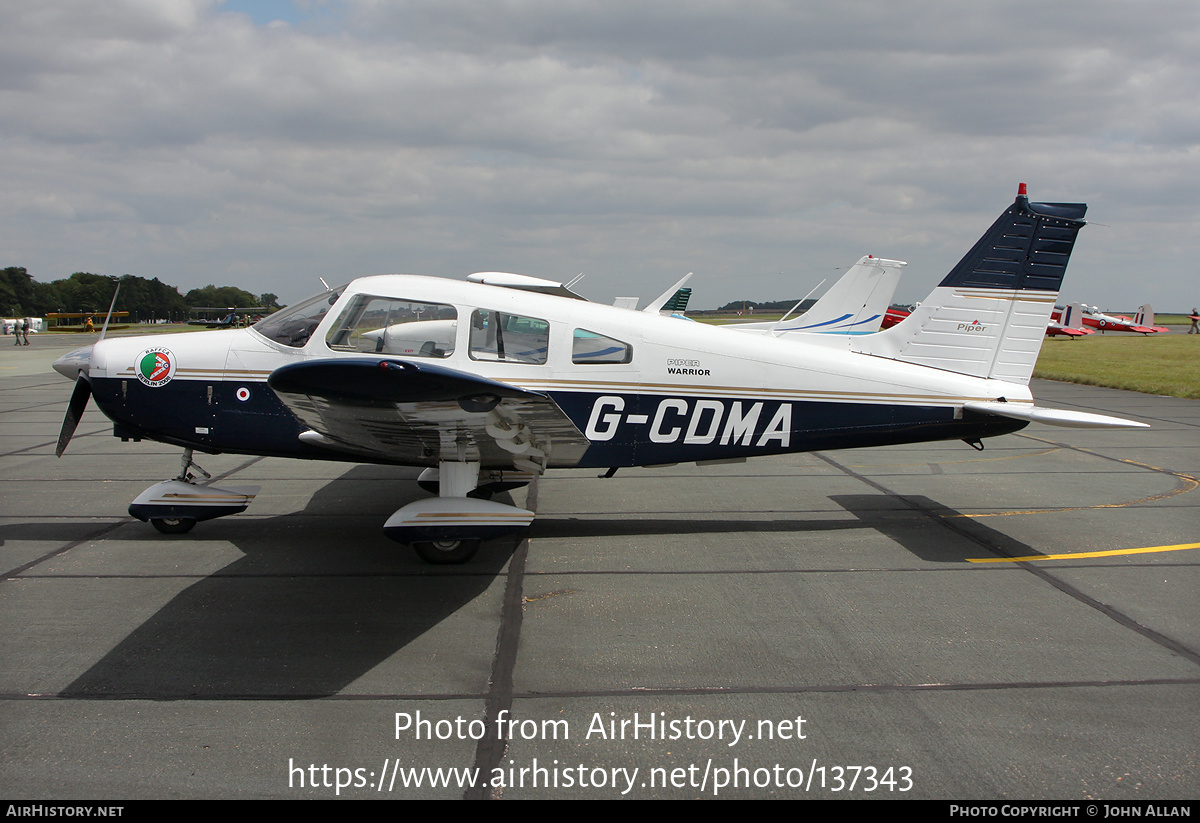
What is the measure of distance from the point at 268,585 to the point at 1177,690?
18.1ft

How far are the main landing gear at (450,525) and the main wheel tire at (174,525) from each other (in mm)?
2052

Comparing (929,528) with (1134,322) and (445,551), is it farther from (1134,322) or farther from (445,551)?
(1134,322)

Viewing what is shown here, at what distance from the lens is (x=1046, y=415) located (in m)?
6.15

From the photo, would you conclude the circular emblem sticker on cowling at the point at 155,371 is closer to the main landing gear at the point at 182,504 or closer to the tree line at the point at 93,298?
the main landing gear at the point at 182,504

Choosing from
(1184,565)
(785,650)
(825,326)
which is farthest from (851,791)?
(825,326)

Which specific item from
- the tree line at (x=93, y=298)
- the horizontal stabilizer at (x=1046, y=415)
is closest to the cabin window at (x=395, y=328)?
the horizontal stabilizer at (x=1046, y=415)

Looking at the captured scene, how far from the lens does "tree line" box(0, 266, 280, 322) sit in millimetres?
110812

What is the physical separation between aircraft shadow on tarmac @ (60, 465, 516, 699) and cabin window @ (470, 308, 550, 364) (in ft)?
5.33

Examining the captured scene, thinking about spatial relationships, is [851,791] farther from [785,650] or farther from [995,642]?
[995,642]

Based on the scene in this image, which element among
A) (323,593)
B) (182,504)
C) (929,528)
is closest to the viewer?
(323,593)

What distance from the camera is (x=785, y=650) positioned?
171 inches

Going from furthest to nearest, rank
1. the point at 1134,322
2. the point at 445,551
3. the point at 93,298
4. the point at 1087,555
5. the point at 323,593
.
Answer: the point at 93,298
the point at 1134,322
the point at 1087,555
the point at 445,551
the point at 323,593

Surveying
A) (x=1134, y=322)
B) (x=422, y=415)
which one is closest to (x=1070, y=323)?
(x=1134, y=322)

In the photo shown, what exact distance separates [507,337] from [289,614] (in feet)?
8.38
